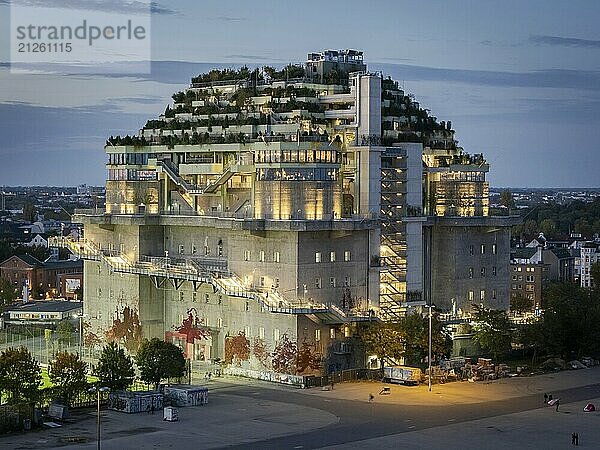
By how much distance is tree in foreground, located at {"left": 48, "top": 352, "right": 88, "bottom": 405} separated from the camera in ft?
319

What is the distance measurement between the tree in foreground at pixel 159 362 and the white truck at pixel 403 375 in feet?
54.4

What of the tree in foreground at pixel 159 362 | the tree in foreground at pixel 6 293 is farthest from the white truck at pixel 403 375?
the tree in foreground at pixel 6 293

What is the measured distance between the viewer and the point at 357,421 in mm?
93875

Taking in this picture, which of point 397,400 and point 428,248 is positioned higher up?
point 428,248

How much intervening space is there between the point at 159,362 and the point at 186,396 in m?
5.14

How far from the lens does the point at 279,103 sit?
124m

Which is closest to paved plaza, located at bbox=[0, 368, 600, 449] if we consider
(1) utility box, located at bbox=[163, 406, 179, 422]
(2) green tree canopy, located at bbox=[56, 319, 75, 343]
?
(1) utility box, located at bbox=[163, 406, 179, 422]

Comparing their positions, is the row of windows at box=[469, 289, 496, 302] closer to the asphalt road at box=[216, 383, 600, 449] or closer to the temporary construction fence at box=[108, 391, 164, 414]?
the asphalt road at box=[216, 383, 600, 449]

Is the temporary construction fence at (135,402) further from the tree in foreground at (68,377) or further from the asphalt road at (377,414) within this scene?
the asphalt road at (377,414)

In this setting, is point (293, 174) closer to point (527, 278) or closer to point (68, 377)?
point (68, 377)

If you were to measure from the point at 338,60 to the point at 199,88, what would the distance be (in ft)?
46.3

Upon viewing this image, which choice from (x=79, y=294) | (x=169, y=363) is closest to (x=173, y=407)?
(x=169, y=363)

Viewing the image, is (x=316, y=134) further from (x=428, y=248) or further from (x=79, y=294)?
(x=79, y=294)

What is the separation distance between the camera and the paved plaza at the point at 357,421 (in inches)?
3401
